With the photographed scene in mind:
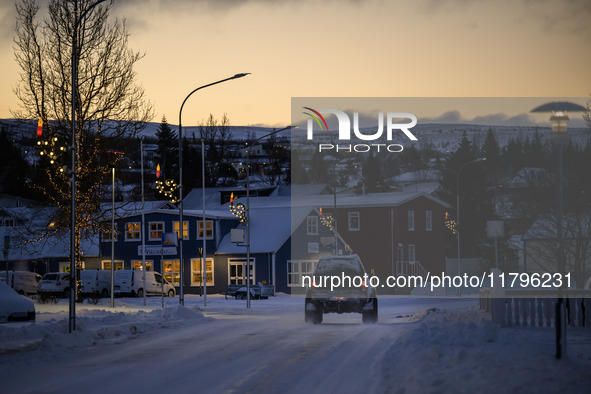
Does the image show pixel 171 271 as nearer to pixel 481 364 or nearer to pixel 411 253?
pixel 411 253

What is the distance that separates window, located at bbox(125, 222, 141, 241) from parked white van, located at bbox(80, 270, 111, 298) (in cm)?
1303

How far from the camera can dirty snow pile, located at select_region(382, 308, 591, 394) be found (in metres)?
12.3

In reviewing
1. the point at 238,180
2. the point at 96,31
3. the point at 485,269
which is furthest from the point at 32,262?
the point at 238,180

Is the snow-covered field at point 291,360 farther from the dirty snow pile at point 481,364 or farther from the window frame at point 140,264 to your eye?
the window frame at point 140,264

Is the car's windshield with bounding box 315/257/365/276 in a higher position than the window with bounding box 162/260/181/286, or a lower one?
higher

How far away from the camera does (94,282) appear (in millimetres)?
56438

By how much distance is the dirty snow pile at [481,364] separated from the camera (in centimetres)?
1227

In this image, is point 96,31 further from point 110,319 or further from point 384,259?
point 384,259

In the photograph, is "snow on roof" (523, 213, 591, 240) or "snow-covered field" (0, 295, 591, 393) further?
"snow on roof" (523, 213, 591, 240)

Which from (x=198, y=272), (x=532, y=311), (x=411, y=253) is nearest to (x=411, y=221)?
(x=411, y=253)

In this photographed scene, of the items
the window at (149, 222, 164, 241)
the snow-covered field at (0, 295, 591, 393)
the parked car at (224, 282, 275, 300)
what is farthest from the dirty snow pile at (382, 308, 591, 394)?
the window at (149, 222, 164, 241)

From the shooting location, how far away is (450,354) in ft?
50.5

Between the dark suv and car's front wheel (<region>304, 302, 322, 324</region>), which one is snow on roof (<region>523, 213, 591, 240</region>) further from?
car's front wheel (<region>304, 302, 322, 324</region>)

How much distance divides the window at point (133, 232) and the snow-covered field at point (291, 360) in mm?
46369
